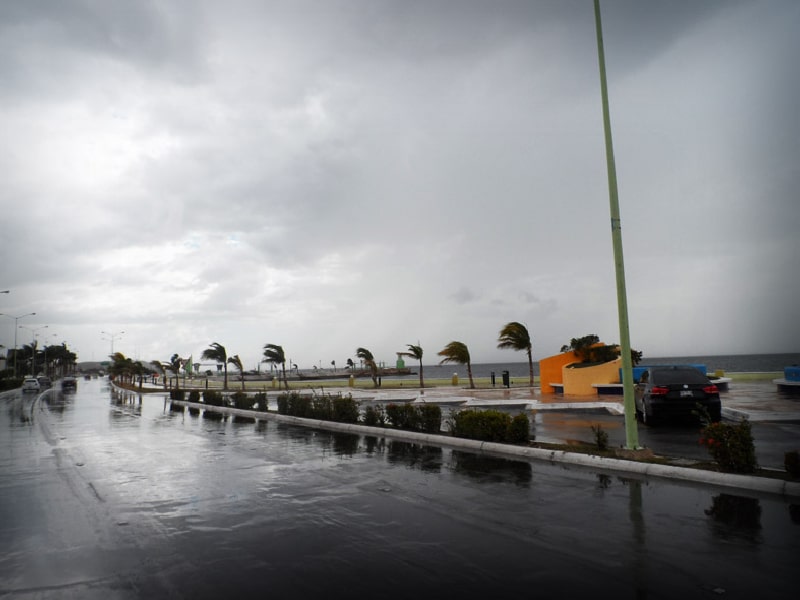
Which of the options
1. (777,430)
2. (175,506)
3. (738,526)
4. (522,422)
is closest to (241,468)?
(175,506)

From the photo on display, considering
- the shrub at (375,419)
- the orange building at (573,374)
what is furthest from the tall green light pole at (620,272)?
the orange building at (573,374)

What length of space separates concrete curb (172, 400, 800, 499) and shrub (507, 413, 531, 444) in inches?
20.6

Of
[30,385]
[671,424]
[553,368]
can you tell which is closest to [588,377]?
[553,368]

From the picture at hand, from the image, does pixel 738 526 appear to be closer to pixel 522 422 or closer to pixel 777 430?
pixel 522 422

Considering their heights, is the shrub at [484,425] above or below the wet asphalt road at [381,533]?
above

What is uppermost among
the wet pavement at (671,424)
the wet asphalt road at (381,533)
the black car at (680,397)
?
the black car at (680,397)

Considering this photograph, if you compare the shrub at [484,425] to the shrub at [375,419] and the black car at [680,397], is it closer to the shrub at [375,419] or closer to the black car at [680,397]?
the shrub at [375,419]

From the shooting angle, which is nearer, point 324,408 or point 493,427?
point 493,427

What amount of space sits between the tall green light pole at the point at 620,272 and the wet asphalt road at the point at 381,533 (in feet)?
5.67

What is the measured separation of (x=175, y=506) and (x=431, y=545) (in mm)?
4260

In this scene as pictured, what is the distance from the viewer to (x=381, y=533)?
6.54 m

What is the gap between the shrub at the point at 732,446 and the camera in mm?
8828

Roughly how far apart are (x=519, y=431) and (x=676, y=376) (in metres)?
6.09

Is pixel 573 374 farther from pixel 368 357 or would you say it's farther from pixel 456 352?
pixel 368 357
